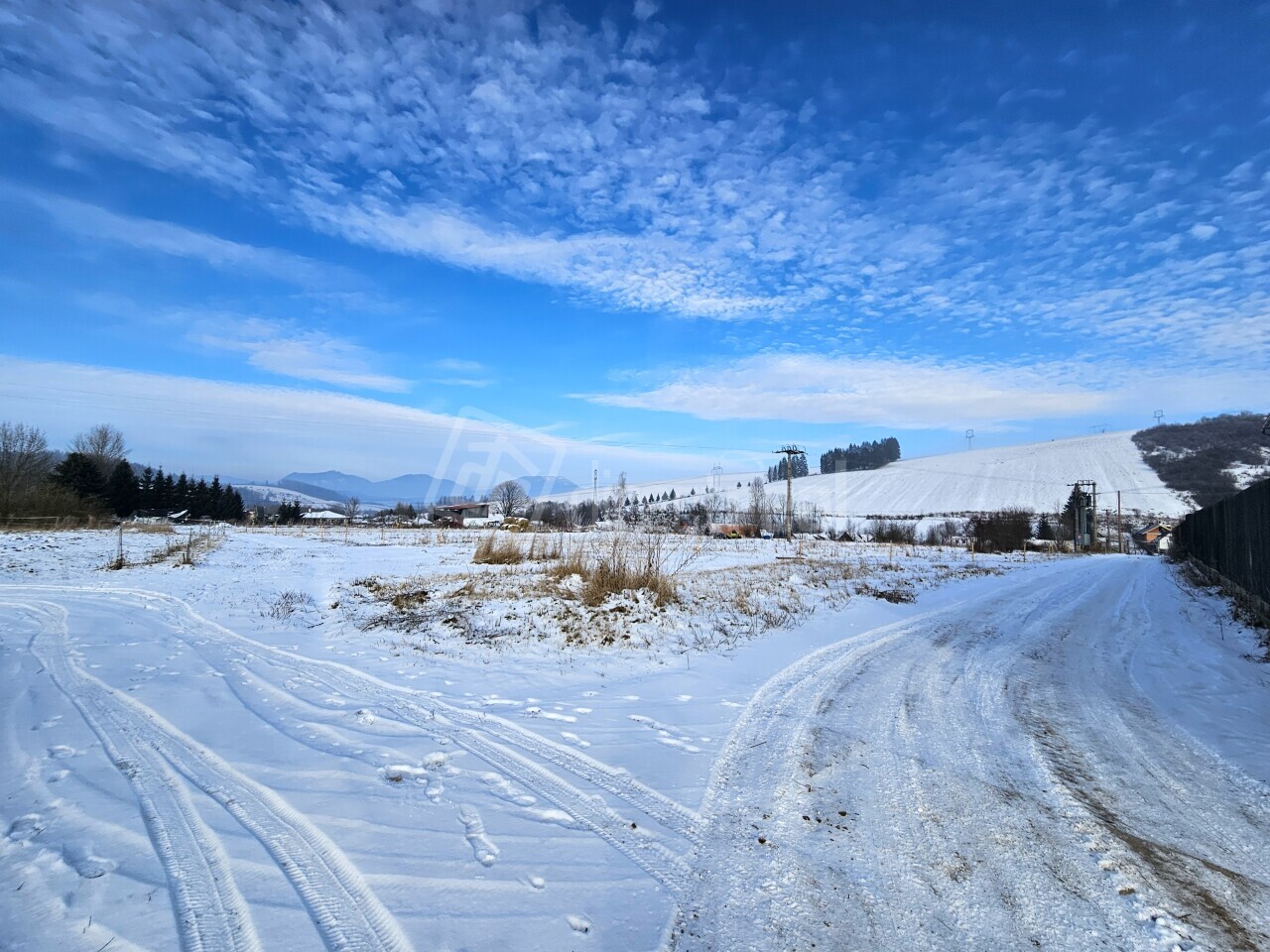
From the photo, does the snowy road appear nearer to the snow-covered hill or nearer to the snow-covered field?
the snow-covered field

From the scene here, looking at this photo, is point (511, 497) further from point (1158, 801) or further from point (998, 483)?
point (1158, 801)

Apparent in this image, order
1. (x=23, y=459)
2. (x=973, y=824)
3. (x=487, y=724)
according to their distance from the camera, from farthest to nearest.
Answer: (x=23, y=459)
(x=487, y=724)
(x=973, y=824)

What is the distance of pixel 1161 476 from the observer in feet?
277

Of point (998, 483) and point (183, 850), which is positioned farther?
point (998, 483)

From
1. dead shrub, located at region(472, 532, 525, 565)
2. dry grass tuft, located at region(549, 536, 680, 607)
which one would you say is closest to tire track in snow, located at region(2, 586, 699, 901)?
dry grass tuft, located at region(549, 536, 680, 607)

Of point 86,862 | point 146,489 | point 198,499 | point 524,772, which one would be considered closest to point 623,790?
point 524,772

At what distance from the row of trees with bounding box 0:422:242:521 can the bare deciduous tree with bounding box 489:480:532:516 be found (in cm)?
3442

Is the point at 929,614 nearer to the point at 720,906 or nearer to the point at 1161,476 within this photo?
the point at 720,906

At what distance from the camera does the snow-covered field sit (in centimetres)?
246

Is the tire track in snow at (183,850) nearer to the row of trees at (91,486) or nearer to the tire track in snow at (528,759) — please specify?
the tire track in snow at (528,759)

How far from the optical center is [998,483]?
89312 mm

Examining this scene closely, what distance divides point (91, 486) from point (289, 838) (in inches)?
2522

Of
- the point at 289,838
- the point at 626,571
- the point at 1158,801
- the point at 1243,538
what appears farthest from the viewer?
the point at 1243,538

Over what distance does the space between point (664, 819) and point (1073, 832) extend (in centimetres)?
220
